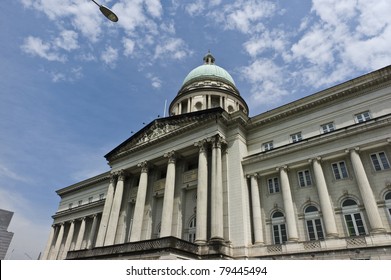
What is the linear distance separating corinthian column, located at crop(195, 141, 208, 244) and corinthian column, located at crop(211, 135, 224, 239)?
81cm

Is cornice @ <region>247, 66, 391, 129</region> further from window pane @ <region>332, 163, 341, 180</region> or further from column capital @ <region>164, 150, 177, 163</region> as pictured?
column capital @ <region>164, 150, 177, 163</region>

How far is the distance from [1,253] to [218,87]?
170122 mm

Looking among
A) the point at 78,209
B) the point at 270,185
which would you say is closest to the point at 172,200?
the point at 270,185

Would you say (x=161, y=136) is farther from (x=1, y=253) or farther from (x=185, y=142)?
(x=1, y=253)

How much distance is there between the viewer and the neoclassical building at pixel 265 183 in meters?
20.2

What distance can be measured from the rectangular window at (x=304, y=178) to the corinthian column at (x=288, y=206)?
124 centimetres

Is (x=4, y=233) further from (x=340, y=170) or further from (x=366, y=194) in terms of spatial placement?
(x=366, y=194)

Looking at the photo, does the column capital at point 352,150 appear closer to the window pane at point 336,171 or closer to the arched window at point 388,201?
the window pane at point 336,171

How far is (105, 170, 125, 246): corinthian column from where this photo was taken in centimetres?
2969

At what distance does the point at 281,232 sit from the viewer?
22906 millimetres

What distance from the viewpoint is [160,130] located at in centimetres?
3322

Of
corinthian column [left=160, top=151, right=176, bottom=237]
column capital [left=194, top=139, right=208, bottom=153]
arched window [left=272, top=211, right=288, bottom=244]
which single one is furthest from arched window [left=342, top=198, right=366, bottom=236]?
corinthian column [left=160, top=151, right=176, bottom=237]

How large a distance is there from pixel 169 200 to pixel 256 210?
8.69 m
